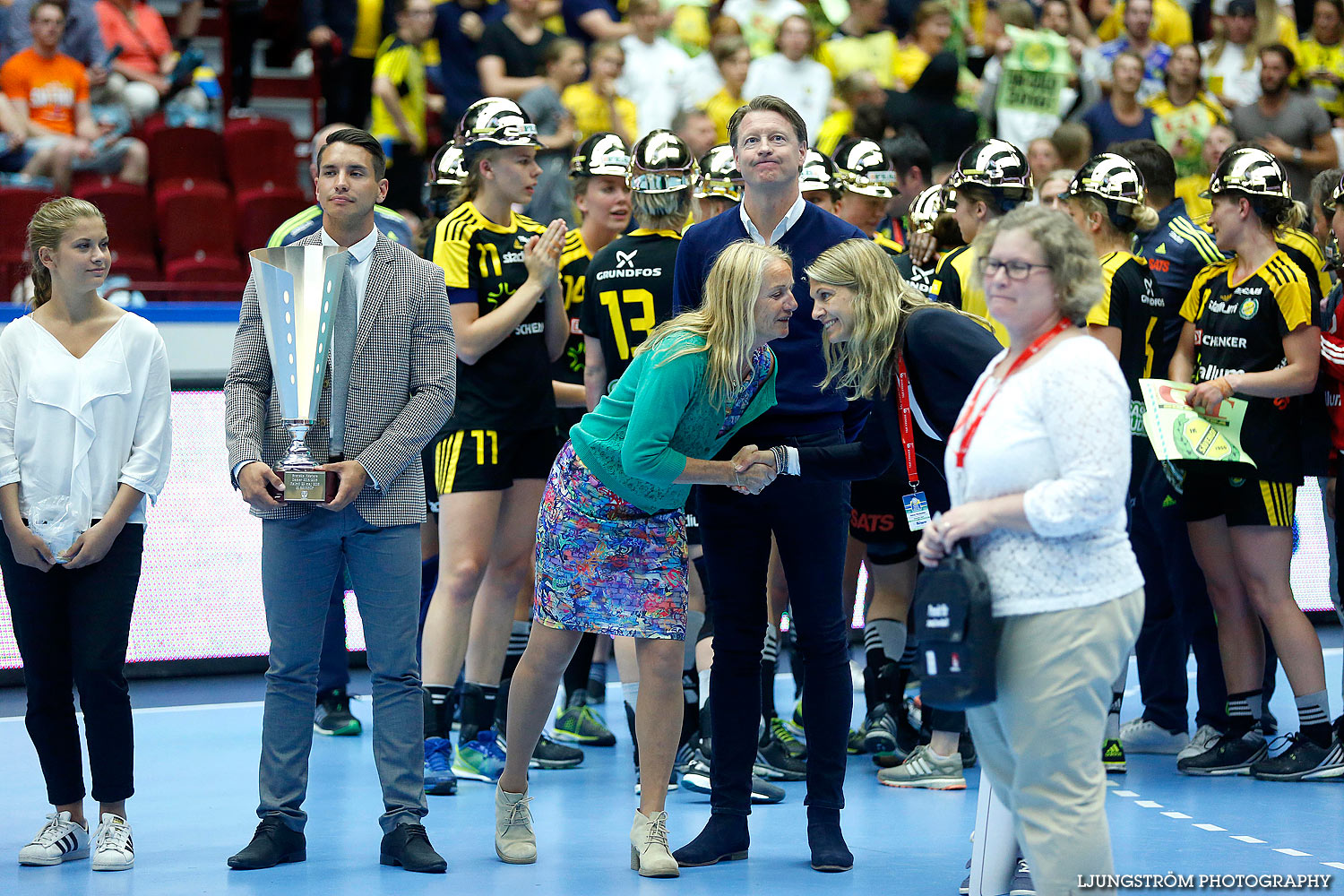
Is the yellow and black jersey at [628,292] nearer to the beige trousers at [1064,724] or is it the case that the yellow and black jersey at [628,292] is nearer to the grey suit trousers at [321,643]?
the grey suit trousers at [321,643]

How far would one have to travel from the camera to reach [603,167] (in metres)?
5.82

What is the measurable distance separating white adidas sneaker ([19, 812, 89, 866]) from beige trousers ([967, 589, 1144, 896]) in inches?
112

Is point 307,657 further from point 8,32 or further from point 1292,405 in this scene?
point 8,32

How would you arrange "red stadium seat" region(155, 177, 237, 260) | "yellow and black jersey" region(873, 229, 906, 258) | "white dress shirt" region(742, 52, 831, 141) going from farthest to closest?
"white dress shirt" region(742, 52, 831, 141), "red stadium seat" region(155, 177, 237, 260), "yellow and black jersey" region(873, 229, 906, 258)

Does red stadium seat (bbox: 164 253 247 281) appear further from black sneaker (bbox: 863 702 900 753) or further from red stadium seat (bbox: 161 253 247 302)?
black sneaker (bbox: 863 702 900 753)

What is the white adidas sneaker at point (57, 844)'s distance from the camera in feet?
14.2

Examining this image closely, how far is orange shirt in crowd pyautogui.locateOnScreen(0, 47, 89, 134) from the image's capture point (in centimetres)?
1001

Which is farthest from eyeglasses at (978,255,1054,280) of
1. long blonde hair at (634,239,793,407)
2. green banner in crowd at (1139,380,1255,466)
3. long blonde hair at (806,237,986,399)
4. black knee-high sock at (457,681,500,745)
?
black knee-high sock at (457,681,500,745)

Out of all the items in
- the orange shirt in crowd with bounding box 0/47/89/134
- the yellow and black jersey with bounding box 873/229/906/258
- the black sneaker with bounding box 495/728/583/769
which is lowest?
the black sneaker with bounding box 495/728/583/769

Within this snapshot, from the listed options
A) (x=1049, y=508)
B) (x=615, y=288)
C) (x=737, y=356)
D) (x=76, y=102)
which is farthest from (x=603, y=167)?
(x=76, y=102)

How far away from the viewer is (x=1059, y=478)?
2.96 meters

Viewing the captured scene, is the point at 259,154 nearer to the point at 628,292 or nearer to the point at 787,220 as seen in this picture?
the point at 628,292

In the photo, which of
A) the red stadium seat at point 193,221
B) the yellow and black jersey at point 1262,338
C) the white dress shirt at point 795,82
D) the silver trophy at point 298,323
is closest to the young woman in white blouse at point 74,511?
the silver trophy at point 298,323

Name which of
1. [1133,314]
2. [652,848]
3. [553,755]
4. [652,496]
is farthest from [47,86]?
[652,848]
